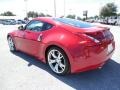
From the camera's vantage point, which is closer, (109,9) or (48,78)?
(48,78)

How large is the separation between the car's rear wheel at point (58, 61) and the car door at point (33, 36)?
1.53ft

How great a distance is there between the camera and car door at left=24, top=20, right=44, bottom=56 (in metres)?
5.06

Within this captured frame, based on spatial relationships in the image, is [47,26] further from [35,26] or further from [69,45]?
[69,45]

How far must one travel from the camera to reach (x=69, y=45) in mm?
4137

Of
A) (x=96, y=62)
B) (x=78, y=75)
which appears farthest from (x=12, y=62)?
(x=96, y=62)

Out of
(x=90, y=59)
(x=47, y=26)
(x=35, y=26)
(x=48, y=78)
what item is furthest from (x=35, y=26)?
(x=90, y=59)

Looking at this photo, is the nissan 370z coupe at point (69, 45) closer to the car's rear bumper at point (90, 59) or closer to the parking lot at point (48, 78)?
the car's rear bumper at point (90, 59)

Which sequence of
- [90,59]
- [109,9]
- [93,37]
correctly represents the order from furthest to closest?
[109,9], [93,37], [90,59]

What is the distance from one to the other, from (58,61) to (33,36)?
3.48 ft

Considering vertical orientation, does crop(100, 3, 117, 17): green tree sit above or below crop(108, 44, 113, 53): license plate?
below

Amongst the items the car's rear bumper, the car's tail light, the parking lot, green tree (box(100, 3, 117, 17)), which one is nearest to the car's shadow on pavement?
the parking lot

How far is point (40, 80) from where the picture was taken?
14.5 feet

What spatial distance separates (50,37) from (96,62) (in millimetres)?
1175

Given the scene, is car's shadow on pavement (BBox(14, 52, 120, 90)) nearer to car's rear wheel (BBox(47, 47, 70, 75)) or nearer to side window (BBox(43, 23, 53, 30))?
car's rear wheel (BBox(47, 47, 70, 75))
